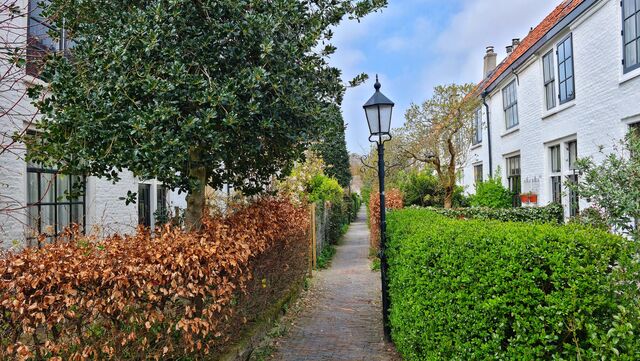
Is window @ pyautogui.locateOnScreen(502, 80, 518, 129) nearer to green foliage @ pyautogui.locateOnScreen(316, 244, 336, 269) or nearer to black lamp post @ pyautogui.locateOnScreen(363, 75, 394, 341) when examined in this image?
green foliage @ pyautogui.locateOnScreen(316, 244, 336, 269)

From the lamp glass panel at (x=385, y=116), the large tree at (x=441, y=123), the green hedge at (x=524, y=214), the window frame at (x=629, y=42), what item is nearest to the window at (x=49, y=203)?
the lamp glass panel at (x=385, y=116)

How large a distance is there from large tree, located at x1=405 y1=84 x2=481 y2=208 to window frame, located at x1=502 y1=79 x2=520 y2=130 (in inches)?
69.9

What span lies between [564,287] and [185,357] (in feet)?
10.8

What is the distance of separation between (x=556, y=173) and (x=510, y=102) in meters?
4.71

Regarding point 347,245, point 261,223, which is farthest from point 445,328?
point 347,245

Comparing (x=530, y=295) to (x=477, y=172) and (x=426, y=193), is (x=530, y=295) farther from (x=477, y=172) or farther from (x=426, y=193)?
(x=477, y=172)

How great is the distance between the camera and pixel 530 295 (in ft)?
10.5

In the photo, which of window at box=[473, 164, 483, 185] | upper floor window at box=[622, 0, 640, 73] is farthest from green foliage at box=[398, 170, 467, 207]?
upper floor window at box=[622, 0, 640, 73]

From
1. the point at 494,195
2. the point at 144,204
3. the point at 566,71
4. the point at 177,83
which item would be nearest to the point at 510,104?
the point at 494,195

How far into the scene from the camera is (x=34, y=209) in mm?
6941

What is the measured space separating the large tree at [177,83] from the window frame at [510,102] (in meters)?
12.8

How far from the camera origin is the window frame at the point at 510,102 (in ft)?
51.4

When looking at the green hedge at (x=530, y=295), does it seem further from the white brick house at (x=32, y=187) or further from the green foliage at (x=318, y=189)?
the green foliage at (x=318, y=189)

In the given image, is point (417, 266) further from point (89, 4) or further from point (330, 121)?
point (89, 4)
